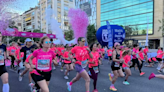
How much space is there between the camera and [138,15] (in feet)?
121

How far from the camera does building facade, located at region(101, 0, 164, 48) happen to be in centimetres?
3309

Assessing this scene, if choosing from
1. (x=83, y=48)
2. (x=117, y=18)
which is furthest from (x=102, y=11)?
(x=83, y=48)

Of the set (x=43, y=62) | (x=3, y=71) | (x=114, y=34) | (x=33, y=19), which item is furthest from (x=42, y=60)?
(x=33, y=19)

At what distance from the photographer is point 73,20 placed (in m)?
16.3

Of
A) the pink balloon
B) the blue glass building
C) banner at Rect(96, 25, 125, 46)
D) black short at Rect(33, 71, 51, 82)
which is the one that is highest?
the blue glass building

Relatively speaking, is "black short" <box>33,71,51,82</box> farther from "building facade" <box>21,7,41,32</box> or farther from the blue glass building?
"building facade" <box>21,7,41,32</box>

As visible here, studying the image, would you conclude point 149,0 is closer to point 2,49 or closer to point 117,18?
point 117,18

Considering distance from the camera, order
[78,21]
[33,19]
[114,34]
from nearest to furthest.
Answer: [78,21] < [114,34] < [33,19]

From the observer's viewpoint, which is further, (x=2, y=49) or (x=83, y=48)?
(x=83, y=48)

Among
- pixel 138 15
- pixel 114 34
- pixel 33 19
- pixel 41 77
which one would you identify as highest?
pixel 33 19

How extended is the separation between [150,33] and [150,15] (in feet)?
14.9

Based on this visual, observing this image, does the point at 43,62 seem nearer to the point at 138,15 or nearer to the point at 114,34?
the point at 114,34

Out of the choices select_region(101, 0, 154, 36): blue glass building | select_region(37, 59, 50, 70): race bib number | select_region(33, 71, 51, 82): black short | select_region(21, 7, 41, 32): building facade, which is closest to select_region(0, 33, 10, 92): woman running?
select_region(33, 71, 51, 82): black short

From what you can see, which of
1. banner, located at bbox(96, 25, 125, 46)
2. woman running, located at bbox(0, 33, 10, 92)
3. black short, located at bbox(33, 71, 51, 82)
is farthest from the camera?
banner, located at bbox(96, 25, 125, 46)
